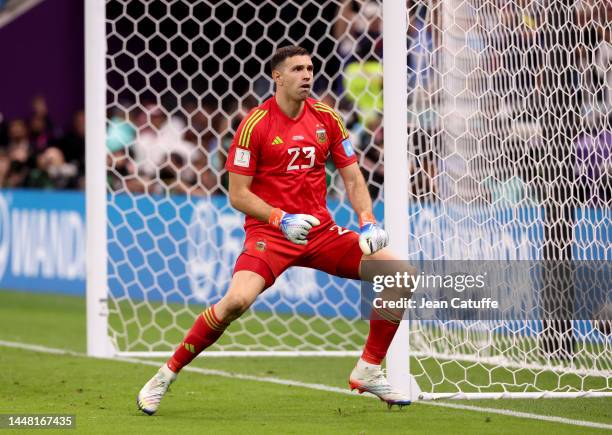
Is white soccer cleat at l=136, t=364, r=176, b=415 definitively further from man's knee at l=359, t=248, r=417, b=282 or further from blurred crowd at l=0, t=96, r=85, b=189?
blurred crowd at l=0, t=96, r=85, b=189

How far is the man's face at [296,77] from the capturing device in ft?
24.0

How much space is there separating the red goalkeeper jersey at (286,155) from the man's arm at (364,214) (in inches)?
4.5

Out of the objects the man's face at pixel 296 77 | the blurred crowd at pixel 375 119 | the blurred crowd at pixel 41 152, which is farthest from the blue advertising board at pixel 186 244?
the man's face at pixel 296 77

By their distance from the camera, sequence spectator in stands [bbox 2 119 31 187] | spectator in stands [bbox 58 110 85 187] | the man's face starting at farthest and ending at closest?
spectator in stands [bbox 2 119 31 187] → spectator in stands [bbox 58 110 85 187] → the man's face

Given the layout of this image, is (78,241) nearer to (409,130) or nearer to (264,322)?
(264,322)

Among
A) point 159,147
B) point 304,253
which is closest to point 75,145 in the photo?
point 159,147

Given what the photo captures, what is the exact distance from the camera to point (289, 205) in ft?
24.3

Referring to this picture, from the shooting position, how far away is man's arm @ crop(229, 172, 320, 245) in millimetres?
6984

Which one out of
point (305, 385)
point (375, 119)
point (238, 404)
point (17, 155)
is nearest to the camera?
point (238, 404)

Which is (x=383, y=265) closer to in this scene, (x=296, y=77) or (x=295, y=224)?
(x=295, y=224)

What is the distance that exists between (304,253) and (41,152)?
1117 centimetres

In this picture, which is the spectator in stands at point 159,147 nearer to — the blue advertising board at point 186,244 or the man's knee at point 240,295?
the blue advertising board at point 186,244

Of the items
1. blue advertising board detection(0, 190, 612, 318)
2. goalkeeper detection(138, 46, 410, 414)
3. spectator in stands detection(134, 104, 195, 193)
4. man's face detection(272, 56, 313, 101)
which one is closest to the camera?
goalkeeper detection(138, 46, 410, 414)

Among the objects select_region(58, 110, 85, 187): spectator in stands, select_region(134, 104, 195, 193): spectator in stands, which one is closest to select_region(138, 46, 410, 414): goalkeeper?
select_region(134, 104, 195, 193): spectator in stands
